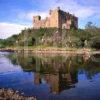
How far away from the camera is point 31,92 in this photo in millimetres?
Result: 28406

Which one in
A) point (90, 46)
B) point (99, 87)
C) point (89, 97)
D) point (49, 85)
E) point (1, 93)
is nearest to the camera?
point (1, 93)

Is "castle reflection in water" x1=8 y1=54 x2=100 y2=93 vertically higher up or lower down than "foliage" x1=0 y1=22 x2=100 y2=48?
lower down

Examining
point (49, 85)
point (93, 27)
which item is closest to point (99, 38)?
point (93, 27)

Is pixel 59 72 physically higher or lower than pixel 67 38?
lower

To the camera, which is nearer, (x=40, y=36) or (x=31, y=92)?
(x=31, y=92)

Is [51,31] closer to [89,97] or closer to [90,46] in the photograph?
[90,46]

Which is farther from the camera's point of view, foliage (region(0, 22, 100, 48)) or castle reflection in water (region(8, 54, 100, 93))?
foliage (region(0, 22, 100, 48))

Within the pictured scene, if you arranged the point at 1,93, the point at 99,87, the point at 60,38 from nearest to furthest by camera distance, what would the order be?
1. the point at 1,93
2. the point at 99,87
3. the point at 60,38

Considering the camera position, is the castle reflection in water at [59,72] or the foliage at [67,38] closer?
the castle reflection in water at [59,72]

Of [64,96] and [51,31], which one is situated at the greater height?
[51,31]

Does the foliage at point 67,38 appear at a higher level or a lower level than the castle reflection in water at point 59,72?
higher

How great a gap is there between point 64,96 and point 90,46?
11234 centimetres

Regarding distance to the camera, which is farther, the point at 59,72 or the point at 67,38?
the point at 67,38

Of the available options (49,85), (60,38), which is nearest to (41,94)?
(49,85)
